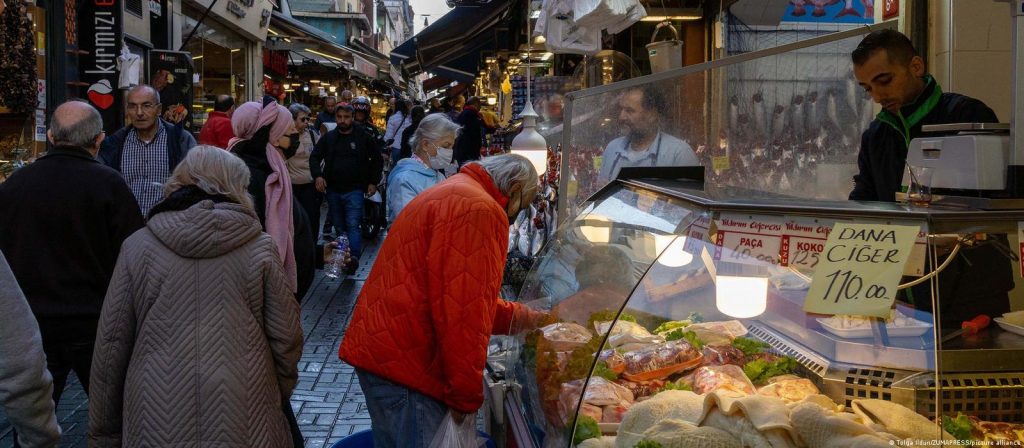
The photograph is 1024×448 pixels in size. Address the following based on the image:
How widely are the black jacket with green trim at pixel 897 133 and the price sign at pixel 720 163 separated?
4.61ft

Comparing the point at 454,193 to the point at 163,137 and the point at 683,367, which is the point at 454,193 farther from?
the point at 163,137

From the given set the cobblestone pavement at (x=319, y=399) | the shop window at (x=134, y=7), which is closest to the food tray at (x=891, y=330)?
the cobblestone pavement at (x=319, y=399)

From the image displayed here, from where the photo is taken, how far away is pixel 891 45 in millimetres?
Answer: 3660

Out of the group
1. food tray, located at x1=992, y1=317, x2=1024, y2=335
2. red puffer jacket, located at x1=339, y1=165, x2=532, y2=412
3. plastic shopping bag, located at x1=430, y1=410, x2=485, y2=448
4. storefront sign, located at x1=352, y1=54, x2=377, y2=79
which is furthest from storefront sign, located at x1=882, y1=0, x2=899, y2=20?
storefront sign, located at x1=352, y1=54, x2=377, y2=79

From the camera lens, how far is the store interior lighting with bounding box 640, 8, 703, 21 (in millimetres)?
9359

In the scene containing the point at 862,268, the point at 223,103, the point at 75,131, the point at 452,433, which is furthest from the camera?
the point at 223,103

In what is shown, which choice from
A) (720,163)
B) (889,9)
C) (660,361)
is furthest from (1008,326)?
(889,9)

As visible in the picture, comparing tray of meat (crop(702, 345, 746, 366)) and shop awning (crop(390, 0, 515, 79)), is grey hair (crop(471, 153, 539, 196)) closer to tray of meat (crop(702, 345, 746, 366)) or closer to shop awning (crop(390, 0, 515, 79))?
tray of meat (crop(702, 345, 746, 366))

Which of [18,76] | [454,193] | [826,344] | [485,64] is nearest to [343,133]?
[18,76]

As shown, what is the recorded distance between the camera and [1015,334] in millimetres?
2734

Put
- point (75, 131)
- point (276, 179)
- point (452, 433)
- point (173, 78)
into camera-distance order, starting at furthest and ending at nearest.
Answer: point (173, 78) < point (276, 179) < point (75, 131) < point (452, 433)

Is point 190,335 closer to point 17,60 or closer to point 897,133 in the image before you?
point 897,133

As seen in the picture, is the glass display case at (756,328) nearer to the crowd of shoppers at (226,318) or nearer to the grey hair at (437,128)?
the crowd of shoppers at (226,318)

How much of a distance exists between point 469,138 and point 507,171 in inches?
367
